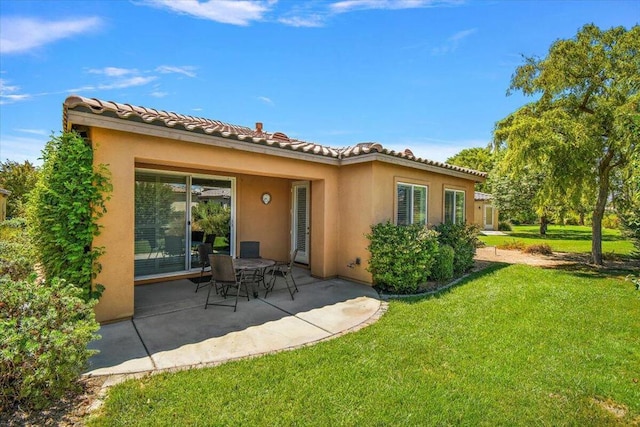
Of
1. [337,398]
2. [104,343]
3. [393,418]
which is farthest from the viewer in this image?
[104,343]

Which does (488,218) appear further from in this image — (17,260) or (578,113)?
(17,260)

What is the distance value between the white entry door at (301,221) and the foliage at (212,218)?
2381 mm

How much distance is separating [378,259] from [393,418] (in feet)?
16.5

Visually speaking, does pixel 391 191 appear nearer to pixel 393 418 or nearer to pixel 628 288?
pixel 393 418

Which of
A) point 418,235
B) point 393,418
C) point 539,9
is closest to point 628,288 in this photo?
point 418,235

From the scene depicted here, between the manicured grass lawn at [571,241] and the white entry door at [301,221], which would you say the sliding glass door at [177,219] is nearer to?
the white entry door at [301,221]

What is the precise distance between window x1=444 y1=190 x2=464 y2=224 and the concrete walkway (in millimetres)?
6219

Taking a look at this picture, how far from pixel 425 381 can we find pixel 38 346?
441cm

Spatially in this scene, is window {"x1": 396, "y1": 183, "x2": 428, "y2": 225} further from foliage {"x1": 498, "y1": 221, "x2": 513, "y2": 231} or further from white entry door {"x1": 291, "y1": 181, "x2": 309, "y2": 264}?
foliage {"x1": 498, "y1": 221, "x2": 513, "y2": 231}

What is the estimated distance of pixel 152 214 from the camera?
8289 mm

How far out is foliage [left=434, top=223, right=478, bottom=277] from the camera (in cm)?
1041

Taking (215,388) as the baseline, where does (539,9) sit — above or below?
above

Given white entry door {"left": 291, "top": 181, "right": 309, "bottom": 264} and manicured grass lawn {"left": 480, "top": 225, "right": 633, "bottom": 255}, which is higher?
white entry door {"left": 291, "top": 181, "right": 309, "bottom": 264}

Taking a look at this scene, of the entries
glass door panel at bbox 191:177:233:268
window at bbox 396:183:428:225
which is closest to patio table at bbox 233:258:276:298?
glass door panel at bbox 191:177:233:268
